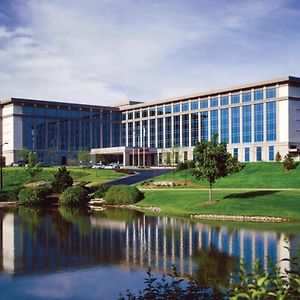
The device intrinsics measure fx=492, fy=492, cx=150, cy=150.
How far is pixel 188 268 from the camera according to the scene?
70.8 ft

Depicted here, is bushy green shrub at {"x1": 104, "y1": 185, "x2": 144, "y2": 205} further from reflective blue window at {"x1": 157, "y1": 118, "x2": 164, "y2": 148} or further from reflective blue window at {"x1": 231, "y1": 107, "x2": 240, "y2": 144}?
reflective blue window at {"x1": 157, "y1": 118, "x2": 164, "y2": 148}

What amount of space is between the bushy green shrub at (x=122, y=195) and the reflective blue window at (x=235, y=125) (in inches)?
2225

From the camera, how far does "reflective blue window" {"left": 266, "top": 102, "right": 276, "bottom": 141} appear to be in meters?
101

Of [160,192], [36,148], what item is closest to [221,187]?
[160,192]

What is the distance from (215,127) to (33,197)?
65.2 meters

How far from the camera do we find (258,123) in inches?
4141

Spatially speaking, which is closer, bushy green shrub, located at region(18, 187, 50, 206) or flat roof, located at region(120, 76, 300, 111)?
bushy green shrub, located at region(18, 187, 50, 206)

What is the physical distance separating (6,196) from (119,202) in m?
15.7

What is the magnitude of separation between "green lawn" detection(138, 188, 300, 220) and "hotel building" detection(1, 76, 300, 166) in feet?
125

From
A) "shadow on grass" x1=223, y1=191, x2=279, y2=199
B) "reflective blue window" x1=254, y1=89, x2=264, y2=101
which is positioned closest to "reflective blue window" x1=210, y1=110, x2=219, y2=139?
"reflective blue window" x1=254, y1=89, x2=264, y2=101

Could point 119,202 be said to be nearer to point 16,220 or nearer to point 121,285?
point 16,220

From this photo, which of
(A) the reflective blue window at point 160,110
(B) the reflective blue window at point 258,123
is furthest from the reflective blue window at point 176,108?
(B) the reflective blue window at point 258,123

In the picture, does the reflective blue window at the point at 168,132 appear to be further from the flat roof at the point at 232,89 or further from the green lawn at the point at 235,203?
the green lawn at the point at 235,203

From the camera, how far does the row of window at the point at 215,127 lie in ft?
341
